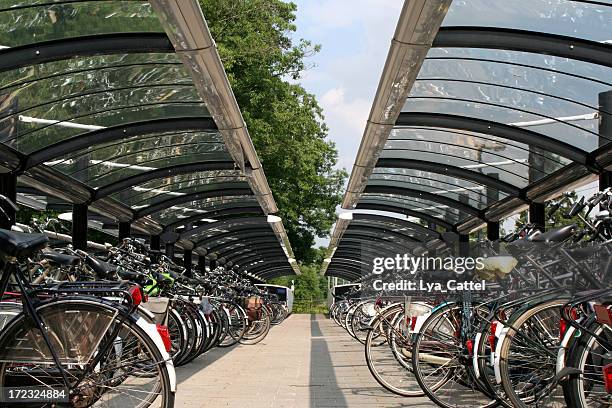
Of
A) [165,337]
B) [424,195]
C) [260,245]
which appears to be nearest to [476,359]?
[165,337]

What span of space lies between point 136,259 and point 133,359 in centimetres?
389

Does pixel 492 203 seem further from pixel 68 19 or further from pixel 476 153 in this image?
pixel 68 19

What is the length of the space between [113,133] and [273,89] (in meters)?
19.5

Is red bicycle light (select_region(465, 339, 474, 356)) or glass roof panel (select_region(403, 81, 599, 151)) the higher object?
glass roof panel (select_region(403, 81, 599, 151))

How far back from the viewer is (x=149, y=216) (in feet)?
56.4

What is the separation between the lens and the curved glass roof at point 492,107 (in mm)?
7320

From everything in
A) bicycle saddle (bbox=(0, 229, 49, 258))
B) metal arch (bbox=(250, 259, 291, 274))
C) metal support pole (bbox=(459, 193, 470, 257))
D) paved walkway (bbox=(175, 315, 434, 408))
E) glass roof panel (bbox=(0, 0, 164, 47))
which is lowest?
paved walkway (bbox=(175, 315, 434, 408))

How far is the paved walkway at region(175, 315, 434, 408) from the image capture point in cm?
726

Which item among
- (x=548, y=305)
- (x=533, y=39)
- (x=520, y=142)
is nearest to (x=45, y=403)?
(x=548, y=305)

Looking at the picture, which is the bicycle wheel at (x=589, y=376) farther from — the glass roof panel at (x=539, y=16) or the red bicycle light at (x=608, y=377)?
the glass roof panel at (x=539, y=16)

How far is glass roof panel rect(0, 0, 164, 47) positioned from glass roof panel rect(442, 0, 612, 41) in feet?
8.29

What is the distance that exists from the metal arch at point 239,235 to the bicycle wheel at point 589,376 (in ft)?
62.9

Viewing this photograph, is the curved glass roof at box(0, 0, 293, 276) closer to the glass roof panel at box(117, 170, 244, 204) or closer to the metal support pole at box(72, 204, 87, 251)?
the glass roof panel at box(117, 170, 244, 204)

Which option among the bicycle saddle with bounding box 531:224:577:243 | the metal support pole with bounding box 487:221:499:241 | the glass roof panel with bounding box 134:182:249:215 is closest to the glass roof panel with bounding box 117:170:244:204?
the glass roof panel with bounding box 134:182:249:215
